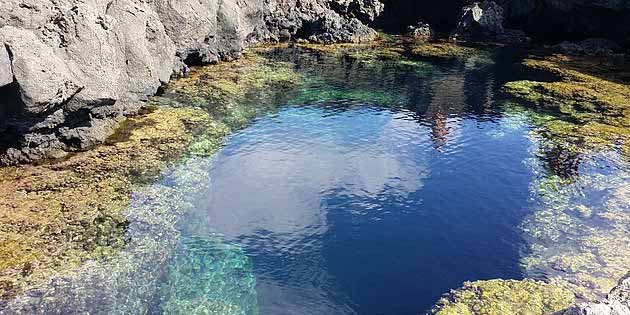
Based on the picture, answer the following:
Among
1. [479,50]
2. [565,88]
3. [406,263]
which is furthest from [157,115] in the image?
[479,50]

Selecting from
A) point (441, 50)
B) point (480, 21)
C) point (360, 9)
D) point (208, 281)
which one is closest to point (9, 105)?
point (208, 281)

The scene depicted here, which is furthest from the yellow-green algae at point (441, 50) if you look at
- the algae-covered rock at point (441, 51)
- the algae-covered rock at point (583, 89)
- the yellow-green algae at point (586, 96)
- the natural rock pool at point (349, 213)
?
the natural rock pool at point (349, 213)

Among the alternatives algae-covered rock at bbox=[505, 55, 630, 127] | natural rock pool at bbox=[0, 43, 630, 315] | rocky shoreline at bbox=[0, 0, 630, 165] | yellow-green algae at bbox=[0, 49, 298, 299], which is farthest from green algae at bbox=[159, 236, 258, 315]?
algae-covered rock at bbox=[505, 55, 630, 127]

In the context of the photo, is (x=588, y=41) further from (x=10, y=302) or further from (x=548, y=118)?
(x=10, y=302)

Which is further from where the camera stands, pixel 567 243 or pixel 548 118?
pixel 548 118

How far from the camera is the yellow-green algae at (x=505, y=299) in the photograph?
17625 millimetres

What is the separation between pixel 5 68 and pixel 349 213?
53.9 ft

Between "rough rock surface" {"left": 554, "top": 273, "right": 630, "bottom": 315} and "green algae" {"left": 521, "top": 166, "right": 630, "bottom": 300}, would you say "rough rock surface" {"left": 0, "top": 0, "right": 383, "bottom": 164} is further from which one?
"rough rock surface" {"left": 554, "top": 273, "right": 630, "bottom": 315}

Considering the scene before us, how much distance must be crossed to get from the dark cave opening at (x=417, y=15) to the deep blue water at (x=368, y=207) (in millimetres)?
39323

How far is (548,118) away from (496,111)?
13.2 ft

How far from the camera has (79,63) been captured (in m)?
26.7

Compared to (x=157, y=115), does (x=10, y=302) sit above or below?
below

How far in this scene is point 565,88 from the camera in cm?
4378

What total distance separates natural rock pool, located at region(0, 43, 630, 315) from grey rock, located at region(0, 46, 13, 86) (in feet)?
24.3
